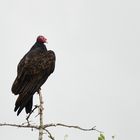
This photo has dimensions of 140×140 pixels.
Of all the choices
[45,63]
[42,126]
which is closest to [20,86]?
[45,63]

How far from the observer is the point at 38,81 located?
473 inches

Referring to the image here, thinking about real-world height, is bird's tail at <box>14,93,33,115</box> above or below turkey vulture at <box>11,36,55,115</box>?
below

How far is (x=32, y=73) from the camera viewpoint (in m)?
12.1

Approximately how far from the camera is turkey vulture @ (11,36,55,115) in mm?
10971

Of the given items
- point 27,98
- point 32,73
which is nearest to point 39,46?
point 32,73

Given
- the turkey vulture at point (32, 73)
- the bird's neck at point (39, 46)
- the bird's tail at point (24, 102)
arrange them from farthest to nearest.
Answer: the bird's neck at point (39, 46)
the turkey vulture at point (32, 73)
the bird's tail at point (24, 102)

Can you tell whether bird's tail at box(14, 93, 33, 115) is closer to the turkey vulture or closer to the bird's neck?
the turkey vulture

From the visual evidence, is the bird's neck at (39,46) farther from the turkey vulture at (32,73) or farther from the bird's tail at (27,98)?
the bird's tail at (27,98)

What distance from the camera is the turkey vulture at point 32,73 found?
11.0 m

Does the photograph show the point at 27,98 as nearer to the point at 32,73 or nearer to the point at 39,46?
the point at 32,73

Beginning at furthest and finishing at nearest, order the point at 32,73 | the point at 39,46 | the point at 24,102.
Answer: the point at 39,46 < the point at 32,73 < the point at 24,102

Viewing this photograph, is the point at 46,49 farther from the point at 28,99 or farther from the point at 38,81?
the point at 28,99

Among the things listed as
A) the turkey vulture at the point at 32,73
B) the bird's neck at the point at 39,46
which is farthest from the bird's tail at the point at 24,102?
the bird's neck at the point at 39,46

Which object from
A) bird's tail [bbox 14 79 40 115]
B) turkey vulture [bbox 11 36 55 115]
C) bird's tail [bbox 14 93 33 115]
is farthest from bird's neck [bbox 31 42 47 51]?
bird's tail [bbox 14 93 33 115]
